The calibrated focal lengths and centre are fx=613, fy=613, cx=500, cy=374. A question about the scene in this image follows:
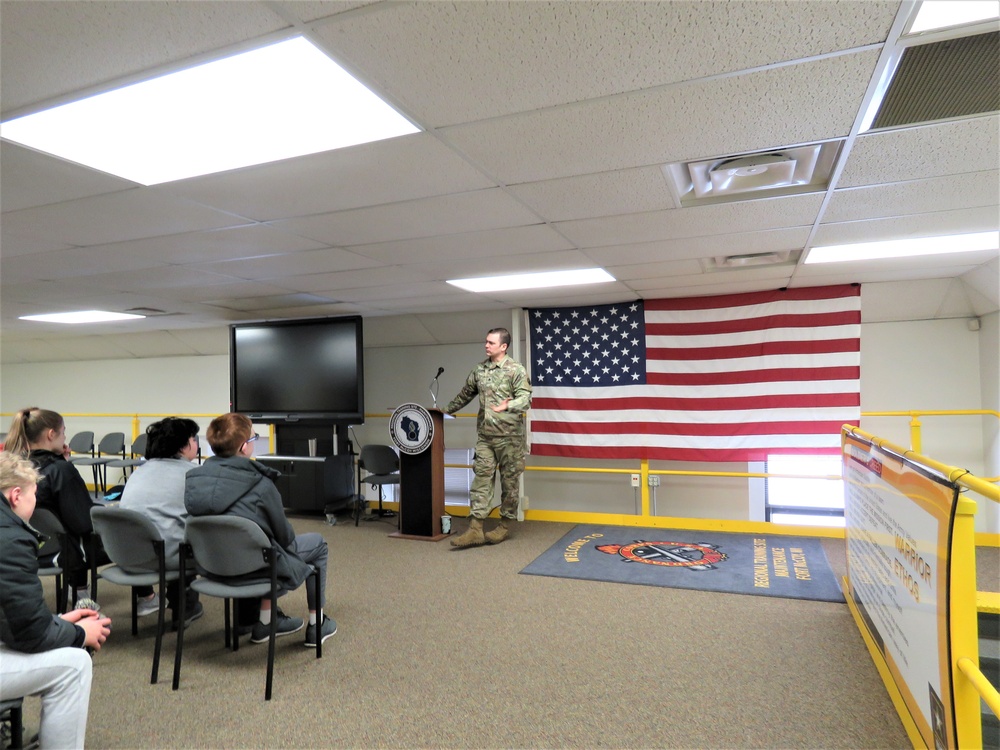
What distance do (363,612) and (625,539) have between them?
2.44 meters

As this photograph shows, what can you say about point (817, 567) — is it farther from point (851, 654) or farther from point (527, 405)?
point (527, 405)

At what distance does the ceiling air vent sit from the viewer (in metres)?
2.25

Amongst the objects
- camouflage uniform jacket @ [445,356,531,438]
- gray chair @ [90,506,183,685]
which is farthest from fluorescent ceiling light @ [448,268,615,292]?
gray chair @ [90,506,183,685]

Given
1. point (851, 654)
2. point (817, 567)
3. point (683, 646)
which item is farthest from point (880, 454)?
point (817, 567)

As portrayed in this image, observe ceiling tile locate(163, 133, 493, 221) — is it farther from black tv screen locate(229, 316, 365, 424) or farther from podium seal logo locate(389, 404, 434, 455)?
black tv screen locate(229, 316, 365, 424)

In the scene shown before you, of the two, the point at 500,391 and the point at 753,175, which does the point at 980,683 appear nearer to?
the point at 753,175

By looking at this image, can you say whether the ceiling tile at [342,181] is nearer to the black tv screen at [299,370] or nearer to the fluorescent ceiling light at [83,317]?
the black tv screen at [299,370]

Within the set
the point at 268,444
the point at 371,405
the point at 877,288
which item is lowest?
the point at 268,444

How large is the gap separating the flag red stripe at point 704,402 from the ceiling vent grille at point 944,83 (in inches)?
145

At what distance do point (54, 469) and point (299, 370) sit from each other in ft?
10.7

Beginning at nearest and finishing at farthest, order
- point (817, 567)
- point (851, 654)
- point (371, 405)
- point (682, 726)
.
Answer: point (682, 726) < point (851, 654) < point (817, 567) < point (371, 405)

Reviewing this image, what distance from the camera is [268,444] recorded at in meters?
7.47

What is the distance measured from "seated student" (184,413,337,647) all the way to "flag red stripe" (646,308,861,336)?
12.5 ft

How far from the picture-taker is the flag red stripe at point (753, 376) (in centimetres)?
512
